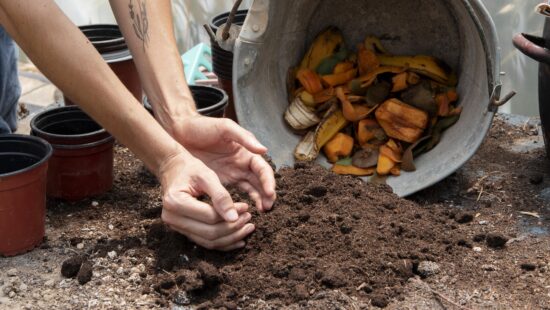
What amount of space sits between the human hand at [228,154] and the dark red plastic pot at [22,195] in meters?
0.41

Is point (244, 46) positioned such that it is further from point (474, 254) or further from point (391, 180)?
point (474, 254)

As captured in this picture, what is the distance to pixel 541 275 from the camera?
6.30 ft

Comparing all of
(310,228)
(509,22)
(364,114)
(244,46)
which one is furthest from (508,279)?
(509,22)

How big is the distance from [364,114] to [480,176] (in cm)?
45

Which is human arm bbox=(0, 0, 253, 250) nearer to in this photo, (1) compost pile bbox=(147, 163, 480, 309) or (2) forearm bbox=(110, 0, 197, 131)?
(1) compost pile bbox=(147, 163, 480, 309)

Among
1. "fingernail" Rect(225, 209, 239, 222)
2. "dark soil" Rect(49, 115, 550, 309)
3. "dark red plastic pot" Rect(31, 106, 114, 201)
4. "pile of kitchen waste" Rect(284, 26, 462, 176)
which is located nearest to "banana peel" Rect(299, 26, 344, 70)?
"pile of kitchen waste" Rect(284, 26, 462, 176)

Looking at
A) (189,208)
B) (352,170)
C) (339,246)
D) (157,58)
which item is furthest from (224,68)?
(189,208)

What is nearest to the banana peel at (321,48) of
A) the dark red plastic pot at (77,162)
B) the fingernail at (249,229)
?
the dark red plastic pot at (77,162)

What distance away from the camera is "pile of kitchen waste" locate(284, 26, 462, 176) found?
251 centimetres

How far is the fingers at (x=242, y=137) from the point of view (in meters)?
1.88

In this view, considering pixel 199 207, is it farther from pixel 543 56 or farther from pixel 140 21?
pixel 543 56

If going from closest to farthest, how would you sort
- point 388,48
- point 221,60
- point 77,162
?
point 77,162 → point 388,48 → point 221,60

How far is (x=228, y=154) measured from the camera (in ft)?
6.71

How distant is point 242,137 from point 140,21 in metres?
0.53
